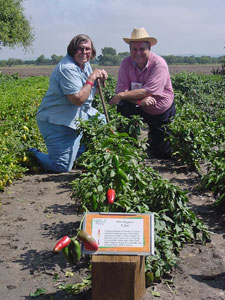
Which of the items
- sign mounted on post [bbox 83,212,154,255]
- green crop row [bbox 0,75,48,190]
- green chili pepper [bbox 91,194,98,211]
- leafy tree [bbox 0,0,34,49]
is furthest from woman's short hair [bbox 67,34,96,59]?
leafy tree [bbox 0,0,34,49]

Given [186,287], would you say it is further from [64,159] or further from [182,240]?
[64,159]

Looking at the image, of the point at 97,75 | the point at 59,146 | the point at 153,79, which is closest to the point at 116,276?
the point at 59,146

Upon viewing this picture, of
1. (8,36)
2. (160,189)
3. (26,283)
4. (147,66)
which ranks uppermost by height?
(8,36)

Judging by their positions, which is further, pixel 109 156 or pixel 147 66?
pixel 147 66

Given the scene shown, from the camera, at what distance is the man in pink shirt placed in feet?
17.9

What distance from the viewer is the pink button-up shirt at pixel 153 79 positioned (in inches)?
217

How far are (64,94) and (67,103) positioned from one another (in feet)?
0.48

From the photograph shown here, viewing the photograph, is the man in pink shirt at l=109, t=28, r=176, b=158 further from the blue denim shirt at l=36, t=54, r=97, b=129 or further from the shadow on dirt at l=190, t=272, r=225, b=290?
the shadow on dirt at l=190, t=272, r=225, b=290

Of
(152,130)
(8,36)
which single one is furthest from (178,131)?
(8,36)

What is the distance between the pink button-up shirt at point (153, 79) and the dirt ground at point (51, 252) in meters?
1.34

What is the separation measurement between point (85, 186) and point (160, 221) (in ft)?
1.91

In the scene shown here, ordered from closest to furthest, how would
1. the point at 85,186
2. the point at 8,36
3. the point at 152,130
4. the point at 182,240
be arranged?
the point at 85,186
the point at 182,240
the point at 152,130
the point at 8,36

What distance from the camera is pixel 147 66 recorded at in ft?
18.3

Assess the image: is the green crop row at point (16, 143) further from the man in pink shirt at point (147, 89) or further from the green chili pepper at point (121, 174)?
the green chili pepper at point (121, 174)
